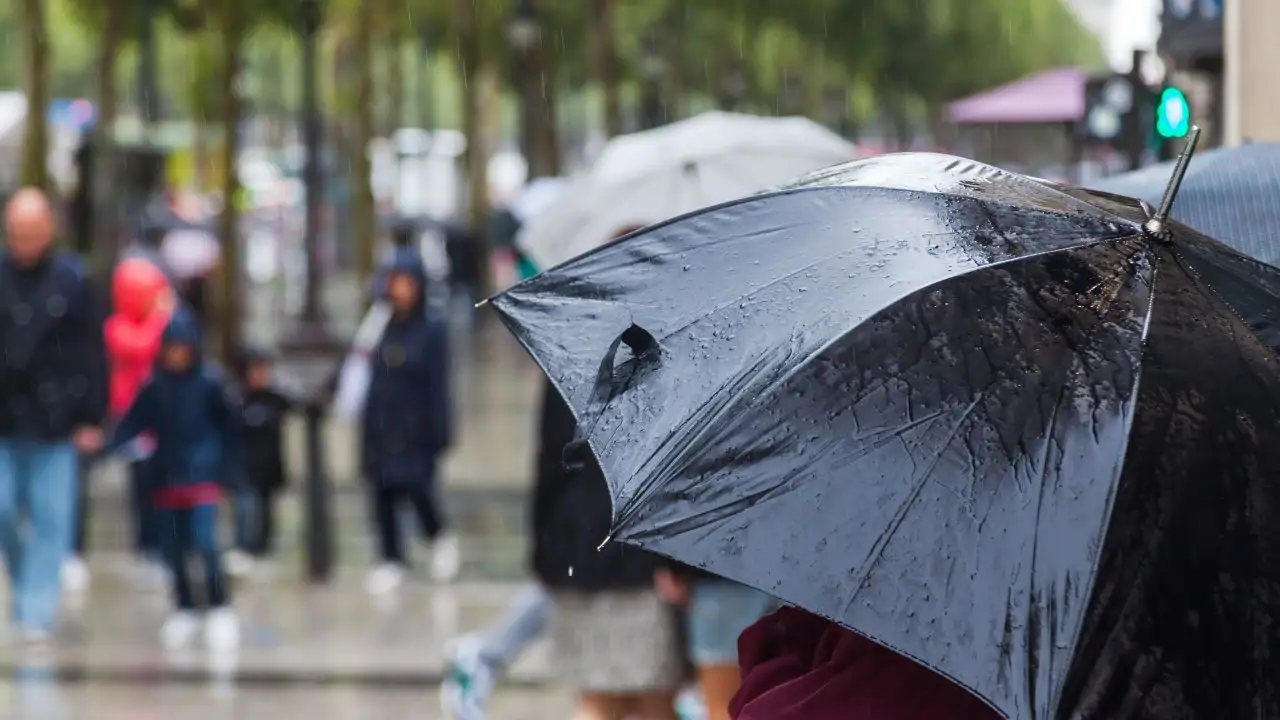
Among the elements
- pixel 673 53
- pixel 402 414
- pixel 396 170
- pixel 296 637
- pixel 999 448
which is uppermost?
pixel 673 53

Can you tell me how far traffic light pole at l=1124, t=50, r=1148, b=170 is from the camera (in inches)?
468

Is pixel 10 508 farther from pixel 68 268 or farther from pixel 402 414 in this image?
pixel 402 414

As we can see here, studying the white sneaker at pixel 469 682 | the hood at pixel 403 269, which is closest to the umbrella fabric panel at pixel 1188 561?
the white sneaker at pixel 469 682

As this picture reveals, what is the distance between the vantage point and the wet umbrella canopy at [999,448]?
2.69 m

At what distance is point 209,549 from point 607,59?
2142 centimetres

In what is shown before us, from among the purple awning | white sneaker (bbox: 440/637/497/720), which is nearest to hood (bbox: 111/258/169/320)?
white sneaker (bbox: 440/637/497/720)

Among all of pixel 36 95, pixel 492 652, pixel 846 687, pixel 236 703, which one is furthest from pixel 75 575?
pixel 36 95

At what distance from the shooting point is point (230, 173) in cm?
2042

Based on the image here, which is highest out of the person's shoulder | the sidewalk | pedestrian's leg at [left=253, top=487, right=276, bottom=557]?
the person's shoulder

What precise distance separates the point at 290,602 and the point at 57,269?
2.13 m

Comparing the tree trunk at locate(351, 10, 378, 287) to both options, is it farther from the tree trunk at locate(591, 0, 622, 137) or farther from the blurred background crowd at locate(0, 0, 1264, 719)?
the tree trunk at locate(591, 0, 622, 137)

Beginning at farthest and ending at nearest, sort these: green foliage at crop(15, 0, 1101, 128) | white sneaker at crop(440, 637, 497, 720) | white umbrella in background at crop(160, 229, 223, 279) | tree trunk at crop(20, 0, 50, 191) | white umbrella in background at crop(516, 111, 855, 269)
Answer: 1. green foliage at crop(15, 0, 1101, 128)
2. white umbrella in background at crop(160, 229, 223, 279)
3. tree trunk at crop(20, 0, 50, 191)
4. white sneaker at crop(440, 637, 497, 720)
5. white umbrella in background at crop(516, 111, 855, 269)

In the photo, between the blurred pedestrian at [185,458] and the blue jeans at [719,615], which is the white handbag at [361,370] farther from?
the blue jeans at [719,615]

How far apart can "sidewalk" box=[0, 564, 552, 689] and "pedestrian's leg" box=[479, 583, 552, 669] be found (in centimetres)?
191
